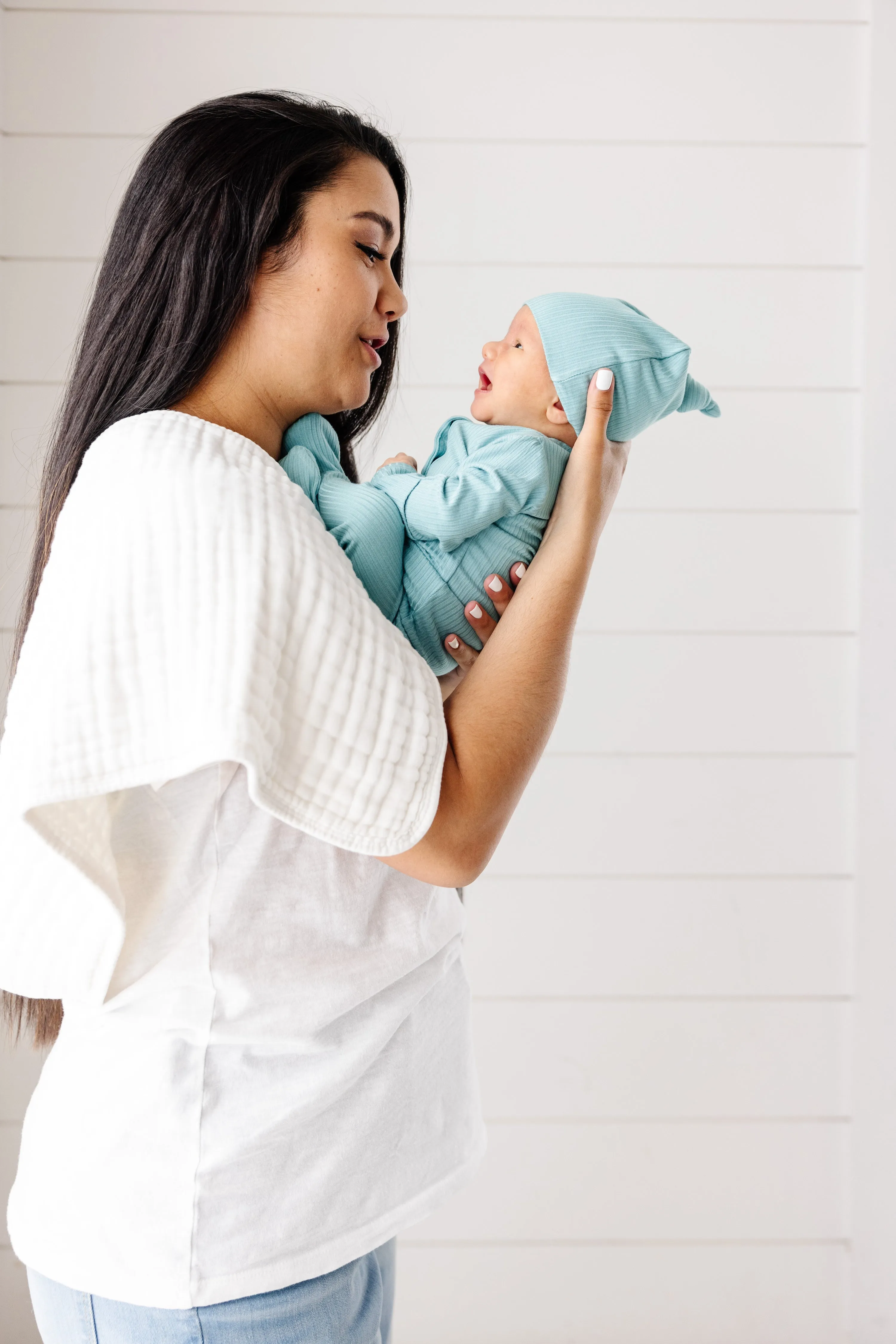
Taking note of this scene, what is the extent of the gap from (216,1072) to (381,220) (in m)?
0.75

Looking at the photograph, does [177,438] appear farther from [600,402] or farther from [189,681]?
[600,402]

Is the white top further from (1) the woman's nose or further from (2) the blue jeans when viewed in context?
(1) the woman's nose

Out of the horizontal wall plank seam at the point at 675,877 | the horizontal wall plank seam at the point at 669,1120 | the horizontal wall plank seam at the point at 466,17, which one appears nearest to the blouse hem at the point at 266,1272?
the horizontal wall plank seam at the point at 675,877

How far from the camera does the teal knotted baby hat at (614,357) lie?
1.09 m

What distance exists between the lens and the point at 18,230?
1.79 meters

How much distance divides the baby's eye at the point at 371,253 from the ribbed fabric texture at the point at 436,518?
152 millimetres

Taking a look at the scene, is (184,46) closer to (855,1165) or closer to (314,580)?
(314,580)

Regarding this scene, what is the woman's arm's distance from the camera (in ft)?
2.45

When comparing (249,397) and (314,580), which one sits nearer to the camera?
(314,580)

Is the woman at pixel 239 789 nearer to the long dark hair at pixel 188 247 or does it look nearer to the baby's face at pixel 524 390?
the long dark hair at pixel 188 247

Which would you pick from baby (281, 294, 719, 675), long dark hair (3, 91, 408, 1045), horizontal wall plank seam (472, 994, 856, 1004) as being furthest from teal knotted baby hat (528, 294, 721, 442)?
horizontal wall plank seam (472, 994, 856, 1004)

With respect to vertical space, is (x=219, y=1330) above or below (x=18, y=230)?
below

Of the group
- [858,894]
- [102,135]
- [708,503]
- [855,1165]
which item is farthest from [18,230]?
[855,1165]

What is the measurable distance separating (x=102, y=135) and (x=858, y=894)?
190 cm
